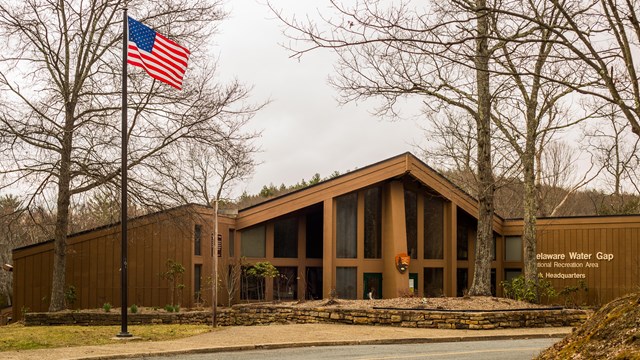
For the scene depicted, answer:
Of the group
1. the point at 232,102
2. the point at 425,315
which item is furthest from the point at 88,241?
the point at 425,315

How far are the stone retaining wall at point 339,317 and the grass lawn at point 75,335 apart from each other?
2.86m

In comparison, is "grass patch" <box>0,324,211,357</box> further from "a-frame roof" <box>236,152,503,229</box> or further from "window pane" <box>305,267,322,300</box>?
"window pane" <box>305,267,322,300</box>

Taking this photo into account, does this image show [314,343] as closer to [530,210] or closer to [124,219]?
[124,219]

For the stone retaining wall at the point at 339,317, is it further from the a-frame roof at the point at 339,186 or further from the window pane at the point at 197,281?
the a-frame roof at the point at 339,186

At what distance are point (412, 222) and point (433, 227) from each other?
1.23m

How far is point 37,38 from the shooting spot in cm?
2550

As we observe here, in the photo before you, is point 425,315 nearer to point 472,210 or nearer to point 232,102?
point 232,102

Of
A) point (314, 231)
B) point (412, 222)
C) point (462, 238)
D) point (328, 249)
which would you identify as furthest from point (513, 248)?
point (328, 249)

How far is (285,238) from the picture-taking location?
32656 millimetres

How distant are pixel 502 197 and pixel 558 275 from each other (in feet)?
82.4

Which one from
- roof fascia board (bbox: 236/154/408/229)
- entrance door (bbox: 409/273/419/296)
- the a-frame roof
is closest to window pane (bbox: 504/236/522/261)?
entrance door (bbox: 409/273/419/296)

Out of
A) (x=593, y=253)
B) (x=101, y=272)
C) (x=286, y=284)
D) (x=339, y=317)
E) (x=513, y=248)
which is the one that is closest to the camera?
(x=339, y=317)

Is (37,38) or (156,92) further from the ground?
(37,38)

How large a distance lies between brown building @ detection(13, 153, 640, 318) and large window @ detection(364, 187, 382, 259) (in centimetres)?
4
